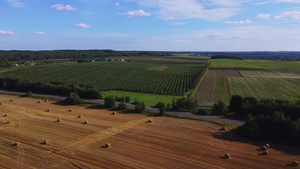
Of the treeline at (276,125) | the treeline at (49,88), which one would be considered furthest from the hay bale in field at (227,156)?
the treeline at (49,88)

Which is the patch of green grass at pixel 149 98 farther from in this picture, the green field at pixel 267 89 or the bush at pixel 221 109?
the green field at pixel 267 89

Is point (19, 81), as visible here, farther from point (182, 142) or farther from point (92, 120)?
point (182, 142)

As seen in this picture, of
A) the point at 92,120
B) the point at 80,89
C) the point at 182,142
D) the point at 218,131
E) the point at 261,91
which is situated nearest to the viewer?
the point at 182,142

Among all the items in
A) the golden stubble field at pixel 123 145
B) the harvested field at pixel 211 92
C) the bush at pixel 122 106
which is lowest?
the golden stubble field at pixel 123 145

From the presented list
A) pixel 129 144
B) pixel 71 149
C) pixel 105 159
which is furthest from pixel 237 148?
pixel 71 149

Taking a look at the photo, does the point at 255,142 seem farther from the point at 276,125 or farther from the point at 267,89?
the point at 267,89

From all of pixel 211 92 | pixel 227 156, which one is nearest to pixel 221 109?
pixel 227 156

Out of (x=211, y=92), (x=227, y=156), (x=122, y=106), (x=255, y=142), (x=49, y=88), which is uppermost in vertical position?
(x=49, y=88)
